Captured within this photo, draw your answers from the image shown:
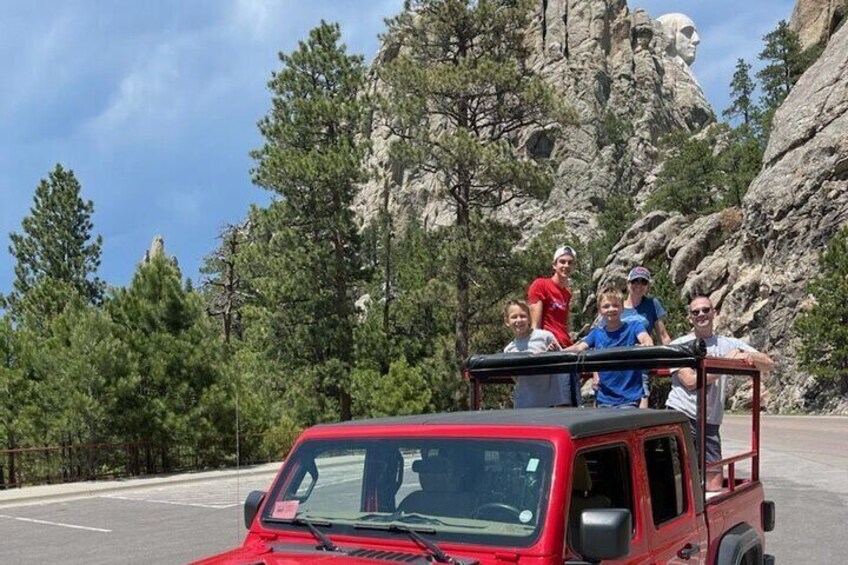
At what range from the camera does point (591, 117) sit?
116 metres

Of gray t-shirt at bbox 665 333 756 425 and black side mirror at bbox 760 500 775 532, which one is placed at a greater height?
gray t-shirt at bbox 665 333 756 425

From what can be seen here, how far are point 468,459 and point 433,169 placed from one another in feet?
90.9

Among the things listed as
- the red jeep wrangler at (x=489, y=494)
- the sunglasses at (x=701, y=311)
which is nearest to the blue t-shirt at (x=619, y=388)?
the sunglasses at (x=701, y=311)

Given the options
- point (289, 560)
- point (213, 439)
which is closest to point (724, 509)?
point (289, 560)

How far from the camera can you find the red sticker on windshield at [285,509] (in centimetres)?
383

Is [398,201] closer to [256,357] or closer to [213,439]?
[256,357]

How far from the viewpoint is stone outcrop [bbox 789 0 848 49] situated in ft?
283

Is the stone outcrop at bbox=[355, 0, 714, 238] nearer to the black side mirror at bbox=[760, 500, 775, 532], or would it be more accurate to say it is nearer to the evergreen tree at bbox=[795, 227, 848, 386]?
the evergreen tree at bbox=[795, 227, 848, 386]

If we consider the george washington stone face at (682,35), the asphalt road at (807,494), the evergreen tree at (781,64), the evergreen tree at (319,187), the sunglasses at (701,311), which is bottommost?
the asphalt road at (807,494)

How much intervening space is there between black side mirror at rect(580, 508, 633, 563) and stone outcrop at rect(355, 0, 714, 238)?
4032 inches

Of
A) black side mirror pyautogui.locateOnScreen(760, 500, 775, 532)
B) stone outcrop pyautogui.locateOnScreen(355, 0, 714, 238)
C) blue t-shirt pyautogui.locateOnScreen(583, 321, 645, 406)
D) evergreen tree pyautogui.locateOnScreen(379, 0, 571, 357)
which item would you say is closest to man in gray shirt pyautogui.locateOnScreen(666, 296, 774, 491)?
blue t-shirt pyautogui.locateOnScreen(583, 321, 645, 406)

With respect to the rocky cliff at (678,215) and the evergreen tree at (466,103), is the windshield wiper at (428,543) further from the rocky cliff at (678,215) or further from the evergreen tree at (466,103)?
the rocky cliff at (678,215)

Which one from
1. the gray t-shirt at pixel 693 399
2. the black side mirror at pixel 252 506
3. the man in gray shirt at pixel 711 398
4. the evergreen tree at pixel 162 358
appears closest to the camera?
the black side mirror at pixel 252 506

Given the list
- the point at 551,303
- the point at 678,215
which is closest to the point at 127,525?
the point at 551,303
